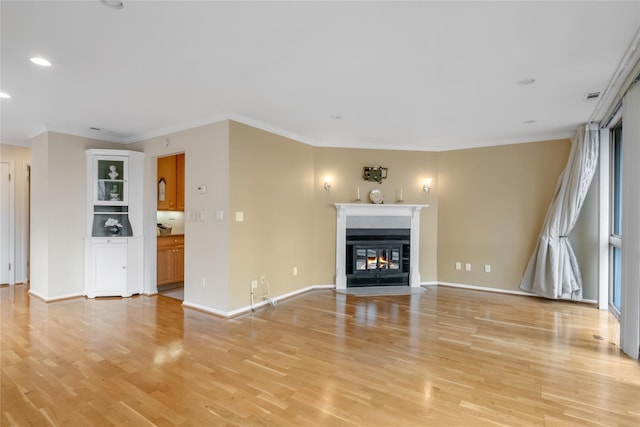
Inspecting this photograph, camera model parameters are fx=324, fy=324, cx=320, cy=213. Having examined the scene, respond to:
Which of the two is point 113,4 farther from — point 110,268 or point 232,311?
point 110,268

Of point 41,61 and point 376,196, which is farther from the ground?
point 41,61

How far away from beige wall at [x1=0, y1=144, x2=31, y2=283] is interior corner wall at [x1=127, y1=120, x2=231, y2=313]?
3.12m

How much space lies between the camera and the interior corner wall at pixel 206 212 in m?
3.95

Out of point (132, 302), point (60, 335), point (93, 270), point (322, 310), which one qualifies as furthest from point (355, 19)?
point (93, 270)

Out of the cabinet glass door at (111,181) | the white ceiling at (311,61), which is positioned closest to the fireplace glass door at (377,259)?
the white ceiling at (311,61)

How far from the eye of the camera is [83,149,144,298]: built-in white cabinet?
4.82 m

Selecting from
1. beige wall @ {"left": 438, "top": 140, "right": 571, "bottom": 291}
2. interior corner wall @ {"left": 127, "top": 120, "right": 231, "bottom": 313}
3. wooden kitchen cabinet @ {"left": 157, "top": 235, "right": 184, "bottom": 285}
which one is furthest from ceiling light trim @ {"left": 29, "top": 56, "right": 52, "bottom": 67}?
beige wall @ {"left": 438, "top": 140, "right": 571, "bottom": 291}

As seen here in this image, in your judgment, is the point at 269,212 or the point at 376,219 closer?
the point at 269,212

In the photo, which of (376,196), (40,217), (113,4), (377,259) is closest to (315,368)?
(113,4)

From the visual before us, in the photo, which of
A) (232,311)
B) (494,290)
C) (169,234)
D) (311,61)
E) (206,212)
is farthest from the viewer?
(169,234)

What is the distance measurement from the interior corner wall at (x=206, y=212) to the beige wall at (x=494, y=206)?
12.4 feet

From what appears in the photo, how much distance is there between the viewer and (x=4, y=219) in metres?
5.47

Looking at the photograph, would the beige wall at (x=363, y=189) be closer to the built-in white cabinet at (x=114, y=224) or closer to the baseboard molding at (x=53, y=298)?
the built-in white cabinet at (x=114, y=224)

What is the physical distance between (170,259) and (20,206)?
2.80 meters
